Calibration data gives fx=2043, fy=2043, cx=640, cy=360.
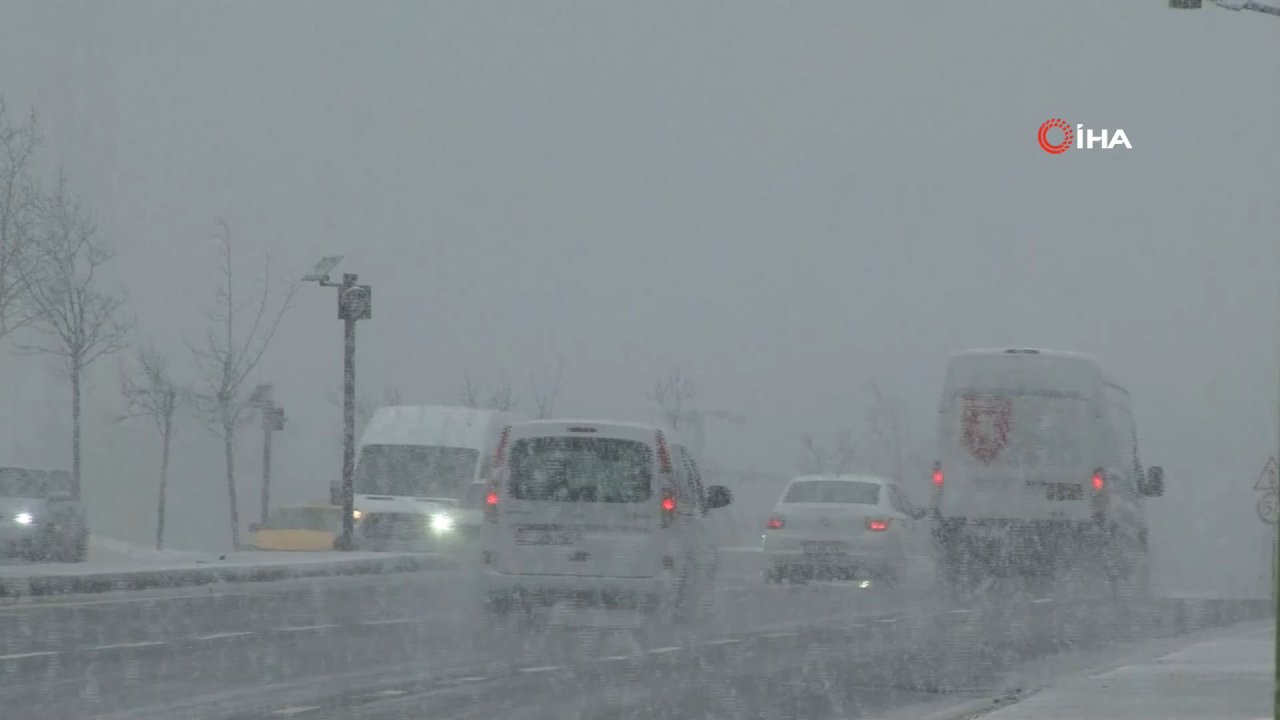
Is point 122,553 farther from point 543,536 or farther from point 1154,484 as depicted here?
point 543,536

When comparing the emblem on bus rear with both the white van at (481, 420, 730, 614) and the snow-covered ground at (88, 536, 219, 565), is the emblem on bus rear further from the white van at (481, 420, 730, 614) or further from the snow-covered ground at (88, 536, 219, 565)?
the snow-covered ground at (88, 536, 219, 565)

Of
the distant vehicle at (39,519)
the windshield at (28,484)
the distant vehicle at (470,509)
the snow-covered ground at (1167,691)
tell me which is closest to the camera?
the snow-covered ground at (1167,691)

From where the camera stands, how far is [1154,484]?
2972 centimetres

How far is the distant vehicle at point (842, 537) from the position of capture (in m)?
26.8

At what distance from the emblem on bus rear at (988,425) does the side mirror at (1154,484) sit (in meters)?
3.29

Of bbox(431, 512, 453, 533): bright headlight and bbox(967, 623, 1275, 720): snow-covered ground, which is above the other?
bbox(431, 512, 453, 533): bright headlight

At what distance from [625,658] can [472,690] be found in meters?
3.10

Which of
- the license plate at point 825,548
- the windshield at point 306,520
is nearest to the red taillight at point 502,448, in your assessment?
the license plate at point 825,548

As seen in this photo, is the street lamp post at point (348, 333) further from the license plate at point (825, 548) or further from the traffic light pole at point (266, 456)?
the license plate at point (825, 548)

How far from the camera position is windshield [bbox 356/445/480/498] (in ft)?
106

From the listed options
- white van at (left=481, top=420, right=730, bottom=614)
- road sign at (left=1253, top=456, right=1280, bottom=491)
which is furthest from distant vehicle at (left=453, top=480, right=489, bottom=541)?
road sign at (left=1253, top=456, right=1280, bottom=491)

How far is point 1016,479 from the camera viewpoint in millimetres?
27312

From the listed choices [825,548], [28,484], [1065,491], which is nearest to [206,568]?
[28,484]

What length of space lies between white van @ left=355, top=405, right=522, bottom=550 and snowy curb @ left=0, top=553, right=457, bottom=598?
77 cm
